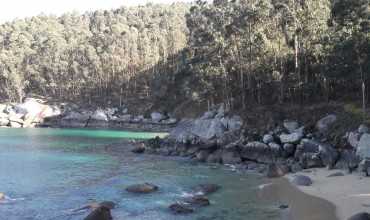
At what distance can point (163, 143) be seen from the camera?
74875mm

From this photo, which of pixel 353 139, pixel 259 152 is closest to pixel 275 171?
pixel 353 139

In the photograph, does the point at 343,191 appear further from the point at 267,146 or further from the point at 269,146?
the point at 267,146

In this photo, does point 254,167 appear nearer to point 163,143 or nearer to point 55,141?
point 163,143

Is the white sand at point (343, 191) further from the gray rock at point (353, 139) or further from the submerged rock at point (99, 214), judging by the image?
the submerged rock at point (99, 214)

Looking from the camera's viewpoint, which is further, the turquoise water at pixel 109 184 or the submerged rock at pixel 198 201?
the submerged rock at pixel 198 201

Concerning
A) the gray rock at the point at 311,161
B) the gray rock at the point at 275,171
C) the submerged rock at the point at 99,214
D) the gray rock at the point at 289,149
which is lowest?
the submerged rock at the point at 99,214

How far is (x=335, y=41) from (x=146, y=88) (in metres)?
81.9

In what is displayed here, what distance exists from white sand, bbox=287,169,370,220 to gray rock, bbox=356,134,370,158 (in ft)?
10.2

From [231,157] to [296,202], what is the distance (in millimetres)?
22520

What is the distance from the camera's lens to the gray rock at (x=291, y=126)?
59566mm

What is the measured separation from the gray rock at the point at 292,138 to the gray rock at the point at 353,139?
642cm

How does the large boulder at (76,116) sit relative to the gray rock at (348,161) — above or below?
above

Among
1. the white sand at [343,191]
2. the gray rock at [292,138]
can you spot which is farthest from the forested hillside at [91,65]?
the white sand at [343,191]

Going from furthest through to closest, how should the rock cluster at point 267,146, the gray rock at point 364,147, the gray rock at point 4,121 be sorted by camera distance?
the gray rock at point 4,121 < the rock cluster at point 267,146 < the gray rock at point 364,147
